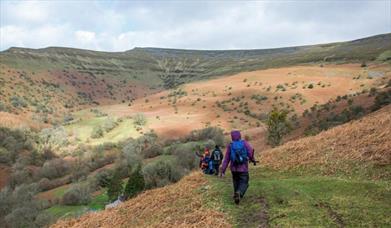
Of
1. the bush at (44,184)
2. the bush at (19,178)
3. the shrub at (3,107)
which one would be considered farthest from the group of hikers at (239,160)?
the shrub at (3,107)

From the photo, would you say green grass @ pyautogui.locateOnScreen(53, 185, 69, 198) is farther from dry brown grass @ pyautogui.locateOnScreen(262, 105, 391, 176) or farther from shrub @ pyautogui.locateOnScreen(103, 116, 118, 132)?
Result: dry brown grass @ pyautogui.locateOnScreen(262, 105, 391, 176)

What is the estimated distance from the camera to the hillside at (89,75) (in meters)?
79.6

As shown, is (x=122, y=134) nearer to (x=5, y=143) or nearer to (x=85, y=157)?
(x=85, y=157)

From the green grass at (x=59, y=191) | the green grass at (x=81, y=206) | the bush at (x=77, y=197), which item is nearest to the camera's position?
the green grass at (x=81, y=206)

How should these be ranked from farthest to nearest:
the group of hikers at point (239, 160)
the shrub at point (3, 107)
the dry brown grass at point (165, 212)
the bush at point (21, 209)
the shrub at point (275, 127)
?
the shrub at point (3, 107) < the shrub at point (275, 127) < the bush at point (21, 209) < the group of hikers at point (239, 160) < the dry brown grass at point (165, 212)

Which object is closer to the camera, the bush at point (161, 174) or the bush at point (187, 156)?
the bush at point (161, 174)

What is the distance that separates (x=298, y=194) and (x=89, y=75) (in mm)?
112312

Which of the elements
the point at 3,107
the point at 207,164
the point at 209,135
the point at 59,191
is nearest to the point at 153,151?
the point at 209,135

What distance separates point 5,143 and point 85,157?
11855mm

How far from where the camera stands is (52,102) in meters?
85.5

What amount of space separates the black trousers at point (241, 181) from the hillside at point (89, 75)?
2102 inches

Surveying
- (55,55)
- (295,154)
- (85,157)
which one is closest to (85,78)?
(55,55)

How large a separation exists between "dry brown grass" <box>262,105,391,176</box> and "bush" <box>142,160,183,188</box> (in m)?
8.22

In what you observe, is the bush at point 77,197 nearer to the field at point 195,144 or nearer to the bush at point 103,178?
the field at point 195,144
